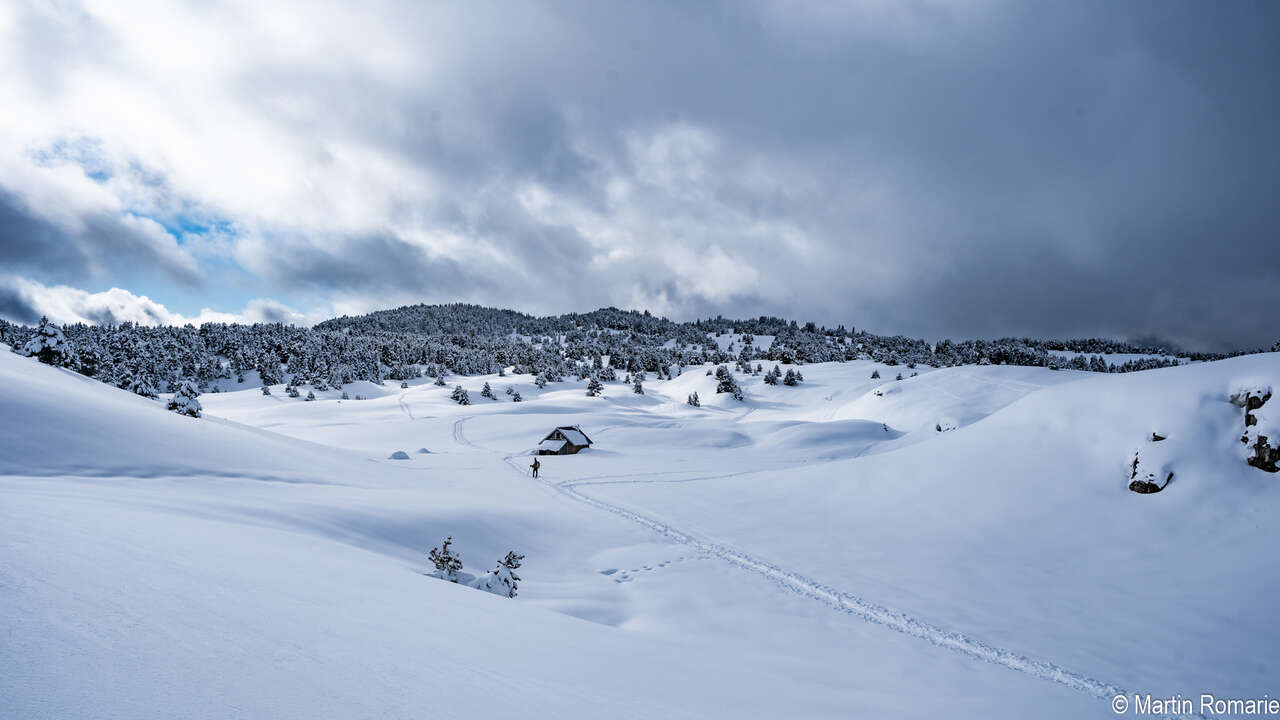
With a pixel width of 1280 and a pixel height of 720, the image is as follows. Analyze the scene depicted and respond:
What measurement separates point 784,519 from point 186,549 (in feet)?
65.3

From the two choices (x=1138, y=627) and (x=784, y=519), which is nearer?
(x=1138, y=627)

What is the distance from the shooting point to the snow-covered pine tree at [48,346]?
46125mm

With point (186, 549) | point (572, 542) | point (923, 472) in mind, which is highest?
point (923, 472)

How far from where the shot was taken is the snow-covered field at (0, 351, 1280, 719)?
412cm

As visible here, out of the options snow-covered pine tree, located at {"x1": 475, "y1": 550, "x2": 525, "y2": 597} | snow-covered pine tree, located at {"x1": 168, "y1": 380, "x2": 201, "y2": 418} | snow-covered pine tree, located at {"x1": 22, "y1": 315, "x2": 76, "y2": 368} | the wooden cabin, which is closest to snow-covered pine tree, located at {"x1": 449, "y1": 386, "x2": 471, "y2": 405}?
the wooden cabin

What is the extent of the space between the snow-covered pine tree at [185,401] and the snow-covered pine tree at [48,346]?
22.4m

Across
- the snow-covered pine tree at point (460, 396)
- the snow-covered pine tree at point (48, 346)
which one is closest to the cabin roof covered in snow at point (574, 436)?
the snow-covered pine tree at point (460, 396)

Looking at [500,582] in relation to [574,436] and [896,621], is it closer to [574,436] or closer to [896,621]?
[896,621]

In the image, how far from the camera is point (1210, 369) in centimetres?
1759

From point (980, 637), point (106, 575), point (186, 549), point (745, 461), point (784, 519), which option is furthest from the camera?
point (745, 461)

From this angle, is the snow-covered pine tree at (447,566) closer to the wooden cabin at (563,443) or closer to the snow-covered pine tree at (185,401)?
the snow-covered pine tree at (185,401)

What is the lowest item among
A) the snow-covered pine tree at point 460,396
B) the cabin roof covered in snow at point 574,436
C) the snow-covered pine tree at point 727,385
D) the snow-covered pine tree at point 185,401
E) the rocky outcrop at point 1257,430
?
the snow-covered pine tree at point 185,401

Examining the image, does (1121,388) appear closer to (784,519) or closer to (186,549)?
(784,519)

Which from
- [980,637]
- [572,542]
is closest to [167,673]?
[980,637]
